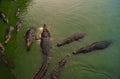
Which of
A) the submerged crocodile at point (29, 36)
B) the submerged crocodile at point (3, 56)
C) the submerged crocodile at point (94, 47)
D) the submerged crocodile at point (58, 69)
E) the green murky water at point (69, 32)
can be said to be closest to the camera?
the submerged crocodile at point (58, 69)

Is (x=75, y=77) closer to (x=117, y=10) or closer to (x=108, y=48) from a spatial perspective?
(x=108, y=48)

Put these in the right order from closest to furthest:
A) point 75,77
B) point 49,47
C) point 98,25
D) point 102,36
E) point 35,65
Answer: point 75,77 < point 35,65 < point 49,47 < point 102,36 < point 98,25

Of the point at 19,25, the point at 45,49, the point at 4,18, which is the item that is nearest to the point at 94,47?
the point at 45,49

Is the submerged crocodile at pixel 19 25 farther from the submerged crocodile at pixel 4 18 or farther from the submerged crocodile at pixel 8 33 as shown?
the submerged crocodile at pixel 4 18

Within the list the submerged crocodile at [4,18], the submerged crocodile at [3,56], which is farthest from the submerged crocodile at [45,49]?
the submerged crocodile at [4,18]

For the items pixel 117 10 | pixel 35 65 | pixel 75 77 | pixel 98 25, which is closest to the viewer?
pixel 75 77

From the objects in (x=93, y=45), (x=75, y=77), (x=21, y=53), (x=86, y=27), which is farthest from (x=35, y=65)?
(x=86, y=27)

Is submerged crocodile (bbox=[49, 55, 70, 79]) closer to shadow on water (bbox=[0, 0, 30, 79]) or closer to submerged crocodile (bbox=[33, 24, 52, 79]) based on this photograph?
submerged crocodile (bbox=[33, 24, 52, 79])
